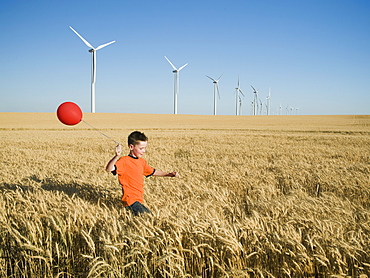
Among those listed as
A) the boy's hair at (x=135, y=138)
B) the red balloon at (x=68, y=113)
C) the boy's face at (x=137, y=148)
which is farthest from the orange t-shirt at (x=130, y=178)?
the red balloon at (x=68, y=113)

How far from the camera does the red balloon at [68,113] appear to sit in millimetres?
4996

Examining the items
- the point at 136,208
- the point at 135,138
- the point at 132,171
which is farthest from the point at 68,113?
the point at 136,208

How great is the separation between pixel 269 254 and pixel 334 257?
0.61 metres

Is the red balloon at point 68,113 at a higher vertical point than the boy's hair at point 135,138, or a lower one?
higher

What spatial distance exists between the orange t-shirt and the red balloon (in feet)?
3.74

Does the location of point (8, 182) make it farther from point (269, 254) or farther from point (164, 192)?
point (269, 254)

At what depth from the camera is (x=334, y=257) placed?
8.87 ft

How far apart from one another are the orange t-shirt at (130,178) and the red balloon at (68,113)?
1140mm

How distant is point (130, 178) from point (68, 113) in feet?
5.32

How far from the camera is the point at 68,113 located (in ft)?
16.4

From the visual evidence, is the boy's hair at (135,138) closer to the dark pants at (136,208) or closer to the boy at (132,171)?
the boy at (132,171)

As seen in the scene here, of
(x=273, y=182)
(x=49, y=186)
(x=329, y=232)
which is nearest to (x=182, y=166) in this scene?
(x=273, y=182)

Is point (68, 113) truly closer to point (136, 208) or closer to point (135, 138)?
point (135, 138)

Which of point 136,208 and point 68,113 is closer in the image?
point 136,208
